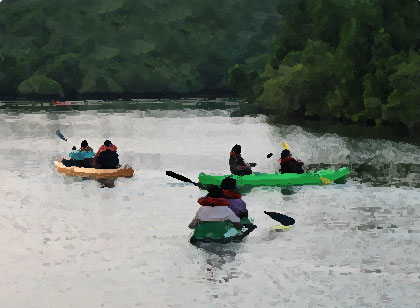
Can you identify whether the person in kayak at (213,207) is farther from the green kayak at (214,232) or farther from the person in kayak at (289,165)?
the person in kayak at (289,165)

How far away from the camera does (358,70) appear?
68.4 metres

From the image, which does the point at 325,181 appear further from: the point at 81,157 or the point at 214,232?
the point at 214,232

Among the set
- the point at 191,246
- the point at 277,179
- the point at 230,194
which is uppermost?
the point at 230,194

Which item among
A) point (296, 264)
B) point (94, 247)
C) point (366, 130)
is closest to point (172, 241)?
point (94, 247)

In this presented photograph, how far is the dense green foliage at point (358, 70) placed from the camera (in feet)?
196

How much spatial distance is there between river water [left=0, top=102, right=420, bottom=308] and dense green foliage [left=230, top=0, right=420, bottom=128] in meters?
16.7

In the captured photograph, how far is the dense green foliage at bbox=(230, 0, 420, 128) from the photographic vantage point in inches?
2357

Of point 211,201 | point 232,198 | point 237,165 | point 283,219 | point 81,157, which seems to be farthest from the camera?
point 81,157

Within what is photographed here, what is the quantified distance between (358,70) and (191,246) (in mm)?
48216

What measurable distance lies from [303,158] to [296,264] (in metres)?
25.4

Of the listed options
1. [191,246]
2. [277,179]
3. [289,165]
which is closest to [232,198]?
[191,246]

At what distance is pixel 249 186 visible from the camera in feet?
105

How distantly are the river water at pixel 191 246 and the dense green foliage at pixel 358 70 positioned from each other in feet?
54.8

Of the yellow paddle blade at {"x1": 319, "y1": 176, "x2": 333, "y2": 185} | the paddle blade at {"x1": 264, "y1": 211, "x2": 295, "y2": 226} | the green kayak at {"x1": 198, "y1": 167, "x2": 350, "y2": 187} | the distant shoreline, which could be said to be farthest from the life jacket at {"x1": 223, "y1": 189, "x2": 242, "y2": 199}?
the distant shoreline
